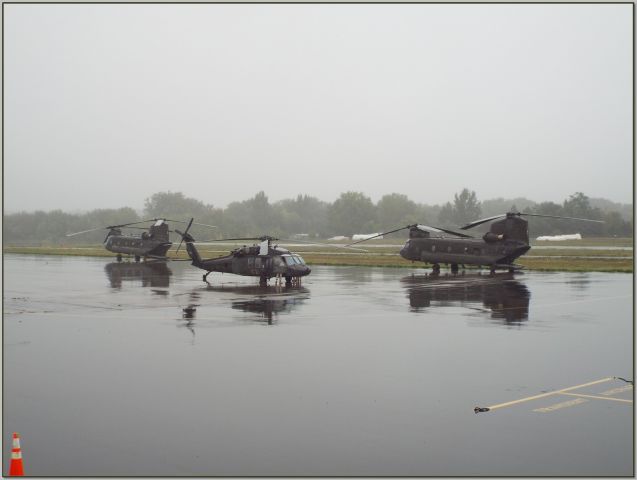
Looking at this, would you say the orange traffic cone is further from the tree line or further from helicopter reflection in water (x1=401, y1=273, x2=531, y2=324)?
the tree line

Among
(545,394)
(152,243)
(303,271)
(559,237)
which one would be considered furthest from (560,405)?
(559,237)

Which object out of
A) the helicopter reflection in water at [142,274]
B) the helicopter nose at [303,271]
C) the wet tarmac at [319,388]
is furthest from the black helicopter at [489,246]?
the wet tarmac at [319,388]

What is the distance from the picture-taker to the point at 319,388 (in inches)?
617

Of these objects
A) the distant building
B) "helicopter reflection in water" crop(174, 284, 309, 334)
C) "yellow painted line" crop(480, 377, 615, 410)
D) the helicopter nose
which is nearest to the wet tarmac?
"yellow painted line" crop(480, 377, 615, 410)

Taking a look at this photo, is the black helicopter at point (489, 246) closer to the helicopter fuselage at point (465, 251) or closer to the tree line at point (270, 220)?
the helicopter fuselage at point (465, 251)

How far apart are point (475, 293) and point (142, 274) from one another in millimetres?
25515

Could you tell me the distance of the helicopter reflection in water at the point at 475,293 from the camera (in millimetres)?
30016

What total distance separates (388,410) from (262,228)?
153938mm

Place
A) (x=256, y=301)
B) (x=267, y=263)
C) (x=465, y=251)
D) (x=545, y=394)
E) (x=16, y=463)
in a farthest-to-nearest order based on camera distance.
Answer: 1. (x=465, y=251)
2. (x=267, y=263)
3. (x=256, y=301)
4. (x=545, y=394)
5. (x=16, y=463)

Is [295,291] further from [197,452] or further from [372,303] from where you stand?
[197,452]

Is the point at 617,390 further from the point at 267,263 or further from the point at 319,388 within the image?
the point at 267,263

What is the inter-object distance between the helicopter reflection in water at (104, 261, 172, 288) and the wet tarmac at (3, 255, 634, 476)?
1180cm

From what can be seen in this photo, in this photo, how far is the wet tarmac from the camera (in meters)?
11.2

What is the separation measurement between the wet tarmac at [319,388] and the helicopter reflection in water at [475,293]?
0.37 metres
